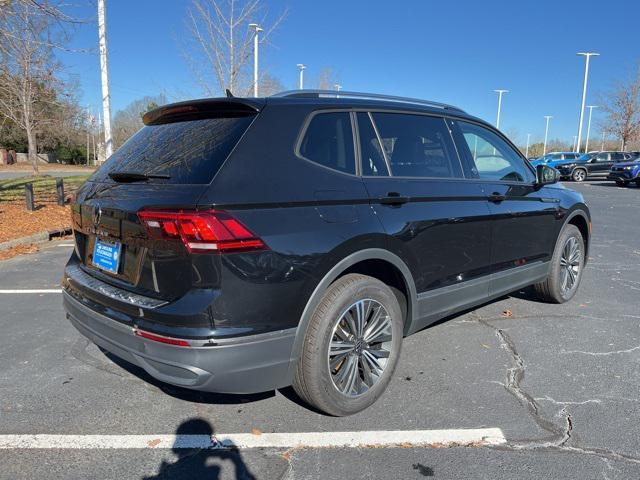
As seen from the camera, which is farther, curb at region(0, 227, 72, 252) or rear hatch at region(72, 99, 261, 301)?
curb at region(0, 227, 72, 252)

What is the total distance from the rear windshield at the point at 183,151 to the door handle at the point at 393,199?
0.97 metres

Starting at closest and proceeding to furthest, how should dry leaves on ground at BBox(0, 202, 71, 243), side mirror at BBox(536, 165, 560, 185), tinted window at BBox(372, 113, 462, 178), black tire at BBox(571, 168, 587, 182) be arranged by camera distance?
tinted window at BBox(372, 113, 462, 178), side mirror at BBox(536, 165, 560, 185), dry leaves on ground at BBox(0, 202, 71, 243), black tire at BBox(571, 168, 587, 182)

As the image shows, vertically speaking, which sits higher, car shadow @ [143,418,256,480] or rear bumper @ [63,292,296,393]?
rear bumper @ [63,292,296,393]

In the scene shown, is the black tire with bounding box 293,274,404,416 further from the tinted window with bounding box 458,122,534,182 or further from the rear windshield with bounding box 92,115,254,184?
the tinted window with bounding box 458,122,534,182

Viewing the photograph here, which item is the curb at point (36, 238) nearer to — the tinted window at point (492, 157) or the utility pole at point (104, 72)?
the utility pole at point (104, 72)

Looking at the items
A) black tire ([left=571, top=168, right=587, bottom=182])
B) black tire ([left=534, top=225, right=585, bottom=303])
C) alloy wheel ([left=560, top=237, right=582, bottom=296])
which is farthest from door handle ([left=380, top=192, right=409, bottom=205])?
black tire ([left=571, top=168, right=587, bottom=182])

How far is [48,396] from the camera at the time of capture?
10.5 ft

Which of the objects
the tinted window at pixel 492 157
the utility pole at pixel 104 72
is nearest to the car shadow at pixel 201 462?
the tinted window at pixel 492 157

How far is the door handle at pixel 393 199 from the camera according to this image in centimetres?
304

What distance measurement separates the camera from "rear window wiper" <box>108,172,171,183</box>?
262 centimetres

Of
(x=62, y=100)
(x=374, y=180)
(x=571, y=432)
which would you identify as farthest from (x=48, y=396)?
(x=62, y=100)

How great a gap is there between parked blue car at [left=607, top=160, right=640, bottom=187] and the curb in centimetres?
2669

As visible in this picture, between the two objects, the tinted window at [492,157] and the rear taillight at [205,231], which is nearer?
the rear taillight at [205,231]

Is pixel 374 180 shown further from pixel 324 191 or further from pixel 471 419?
pixel 471 419
